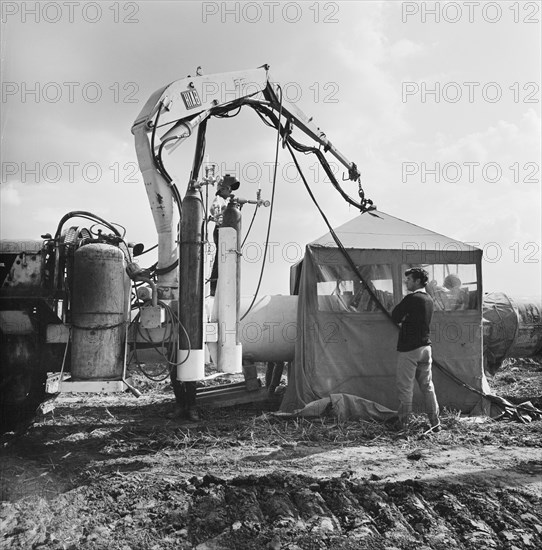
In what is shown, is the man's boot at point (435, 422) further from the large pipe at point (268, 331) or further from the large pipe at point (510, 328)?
the large pipe at point (510, 328)

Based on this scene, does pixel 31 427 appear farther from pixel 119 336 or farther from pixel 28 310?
pixel 119 336

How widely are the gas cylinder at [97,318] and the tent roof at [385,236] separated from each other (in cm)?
320

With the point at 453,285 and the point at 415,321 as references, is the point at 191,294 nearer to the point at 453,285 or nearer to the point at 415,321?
the point at 415,321

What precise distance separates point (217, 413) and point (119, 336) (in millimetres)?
2679

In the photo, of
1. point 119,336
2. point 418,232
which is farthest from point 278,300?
point 119,336

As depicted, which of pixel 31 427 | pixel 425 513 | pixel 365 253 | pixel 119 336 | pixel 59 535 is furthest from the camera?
pixel 365 253

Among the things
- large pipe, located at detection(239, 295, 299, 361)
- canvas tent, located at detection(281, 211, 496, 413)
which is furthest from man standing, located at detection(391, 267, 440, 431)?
large pipe, located at detection(239, 295, 299, 361)

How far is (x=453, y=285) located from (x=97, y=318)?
493 centimetres

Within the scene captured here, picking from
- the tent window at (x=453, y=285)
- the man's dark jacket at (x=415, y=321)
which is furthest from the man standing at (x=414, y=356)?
the tent window at (x=453, y=285)

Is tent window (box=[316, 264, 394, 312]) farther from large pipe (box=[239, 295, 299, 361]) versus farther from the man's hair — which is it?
the man's hair

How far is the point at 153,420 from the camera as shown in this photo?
696 centimetres

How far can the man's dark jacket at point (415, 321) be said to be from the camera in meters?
6.50

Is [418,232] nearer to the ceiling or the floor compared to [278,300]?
nearer to the ceiling

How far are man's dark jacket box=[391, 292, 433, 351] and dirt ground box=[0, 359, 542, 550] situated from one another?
3.13 feet
